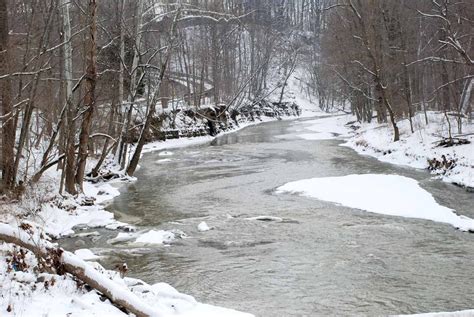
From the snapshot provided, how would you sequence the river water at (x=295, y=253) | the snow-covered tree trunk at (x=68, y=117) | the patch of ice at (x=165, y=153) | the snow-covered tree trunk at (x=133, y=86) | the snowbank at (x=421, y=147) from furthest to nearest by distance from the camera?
the patch of ice at (x=165, y=153) → the snow-covered tree trunk at (x=133, y=86) → the snowbank at (x=421, y=147) → the snow-covered tree trunk at (x=68, y=117) → the river water at (x=295, y=253)

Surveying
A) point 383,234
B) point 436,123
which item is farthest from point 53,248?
point 436,123

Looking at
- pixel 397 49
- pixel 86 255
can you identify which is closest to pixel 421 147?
pixel 397 49

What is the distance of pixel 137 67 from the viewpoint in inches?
750

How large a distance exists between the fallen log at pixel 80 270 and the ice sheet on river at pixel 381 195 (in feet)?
27.9

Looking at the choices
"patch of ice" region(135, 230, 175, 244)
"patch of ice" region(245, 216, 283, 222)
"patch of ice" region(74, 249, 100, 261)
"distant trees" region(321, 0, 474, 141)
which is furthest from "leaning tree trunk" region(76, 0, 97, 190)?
"distant trees" region(321, 0, 474, 141)

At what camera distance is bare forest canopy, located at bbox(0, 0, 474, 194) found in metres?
13.3

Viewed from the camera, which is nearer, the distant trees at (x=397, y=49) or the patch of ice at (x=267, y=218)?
the patch of ice at (x=267, y=218)

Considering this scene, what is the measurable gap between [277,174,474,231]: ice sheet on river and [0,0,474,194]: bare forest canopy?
660 cm

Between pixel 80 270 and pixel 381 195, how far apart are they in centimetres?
1092

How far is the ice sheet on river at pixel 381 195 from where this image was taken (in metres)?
12.5

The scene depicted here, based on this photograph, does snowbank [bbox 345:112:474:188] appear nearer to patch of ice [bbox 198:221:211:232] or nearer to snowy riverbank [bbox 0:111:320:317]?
patch of ice [bbox 198:221:211:232]

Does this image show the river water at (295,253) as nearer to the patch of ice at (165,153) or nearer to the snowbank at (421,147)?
the snowbank at (421,147)

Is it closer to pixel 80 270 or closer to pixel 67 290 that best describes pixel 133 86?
pixel 80 270

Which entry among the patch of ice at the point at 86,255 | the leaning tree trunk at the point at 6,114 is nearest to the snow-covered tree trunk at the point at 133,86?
the leaning tree trunk at the point at 6,114
